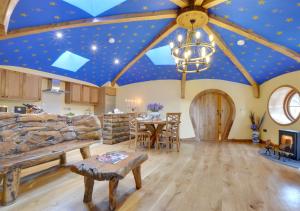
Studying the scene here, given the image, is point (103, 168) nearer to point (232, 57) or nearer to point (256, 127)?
point (232, 57)

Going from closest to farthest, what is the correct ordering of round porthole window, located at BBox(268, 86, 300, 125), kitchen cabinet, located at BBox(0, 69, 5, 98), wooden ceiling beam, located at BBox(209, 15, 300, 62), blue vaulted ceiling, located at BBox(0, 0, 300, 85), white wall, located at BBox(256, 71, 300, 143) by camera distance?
blue vaulted ceiling, located at BBox(0, 0, 300, 85) → wooden ceiling beam, located at BBox(209, 15, 300, 62) → kitchen cabinet, located at BBox(0, 69, 5, 98) → white wall, located at BBox(256, 71, 300, 143) → round porthole window, located at BBox(268, 86, 300, 125)

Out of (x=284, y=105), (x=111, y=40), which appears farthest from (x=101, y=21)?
(x=284, y=105)

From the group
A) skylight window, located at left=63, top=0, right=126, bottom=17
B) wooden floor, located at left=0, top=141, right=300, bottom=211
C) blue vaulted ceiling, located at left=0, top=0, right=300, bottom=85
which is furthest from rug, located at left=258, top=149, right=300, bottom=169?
skylight window, located at left=63, top=0, right=126, bottom=17

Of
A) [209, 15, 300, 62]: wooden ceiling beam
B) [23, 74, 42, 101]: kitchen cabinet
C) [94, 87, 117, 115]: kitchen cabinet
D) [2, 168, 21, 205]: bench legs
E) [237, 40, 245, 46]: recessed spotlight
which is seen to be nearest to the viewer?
[2, 168, 21, 205]: bench legs

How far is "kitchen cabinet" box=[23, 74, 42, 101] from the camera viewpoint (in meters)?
4.77

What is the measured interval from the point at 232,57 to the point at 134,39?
292 cm

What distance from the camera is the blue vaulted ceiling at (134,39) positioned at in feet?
10.8

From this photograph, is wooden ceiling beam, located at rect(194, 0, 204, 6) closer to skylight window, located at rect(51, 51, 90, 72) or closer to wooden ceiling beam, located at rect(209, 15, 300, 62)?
wooden ceiling beam, located at rect(209, 15, 300, 62)

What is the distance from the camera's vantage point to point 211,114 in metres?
7.25

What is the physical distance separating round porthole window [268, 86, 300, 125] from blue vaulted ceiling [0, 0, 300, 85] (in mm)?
676

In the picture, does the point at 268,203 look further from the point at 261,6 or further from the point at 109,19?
the point at 109,19

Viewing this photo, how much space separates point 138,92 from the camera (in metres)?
8.03

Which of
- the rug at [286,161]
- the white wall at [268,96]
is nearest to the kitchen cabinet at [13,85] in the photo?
the rug at [286,161]

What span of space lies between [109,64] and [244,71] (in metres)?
4.52
